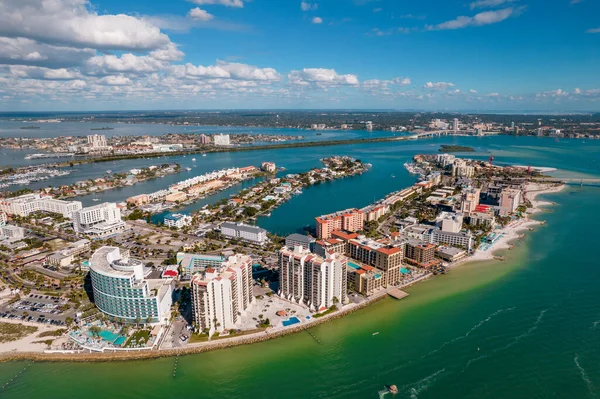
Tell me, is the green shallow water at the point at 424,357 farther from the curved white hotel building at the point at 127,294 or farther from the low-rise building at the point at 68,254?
the low-rise building at the point at 68,254

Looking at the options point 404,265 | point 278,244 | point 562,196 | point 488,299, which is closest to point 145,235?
point 278,244

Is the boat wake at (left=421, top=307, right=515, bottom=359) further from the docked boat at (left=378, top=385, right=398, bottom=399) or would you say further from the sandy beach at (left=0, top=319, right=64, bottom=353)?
the sandy beach at (left=0, top=319, right=64, bottom=353)

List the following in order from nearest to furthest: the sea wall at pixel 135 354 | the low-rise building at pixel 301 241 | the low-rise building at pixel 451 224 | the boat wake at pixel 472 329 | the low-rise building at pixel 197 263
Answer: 1. the sea wall at pixel 135 354
2. the boat wake at pixel 472 329
3. the low-rise building at pixel 197 263
4. the low-rise building at pixel 301 241
5. the low-rise building at pixel 451 224

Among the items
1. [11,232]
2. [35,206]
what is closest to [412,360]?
[11,232]

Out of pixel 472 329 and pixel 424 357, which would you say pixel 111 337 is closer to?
pixel 424 357

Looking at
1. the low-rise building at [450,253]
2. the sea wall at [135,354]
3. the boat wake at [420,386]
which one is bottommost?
the boat wake at [420,386]

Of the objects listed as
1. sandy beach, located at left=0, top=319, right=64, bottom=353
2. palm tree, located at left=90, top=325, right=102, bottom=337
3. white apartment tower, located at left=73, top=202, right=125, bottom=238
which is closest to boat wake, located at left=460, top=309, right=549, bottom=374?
palm tree, located at left=90, top=325, right=102, bottom=337

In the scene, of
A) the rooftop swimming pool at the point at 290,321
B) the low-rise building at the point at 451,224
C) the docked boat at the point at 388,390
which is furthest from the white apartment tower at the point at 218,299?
the low-rise building at the point at 451,224

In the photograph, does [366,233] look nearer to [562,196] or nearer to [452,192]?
[452,192]
